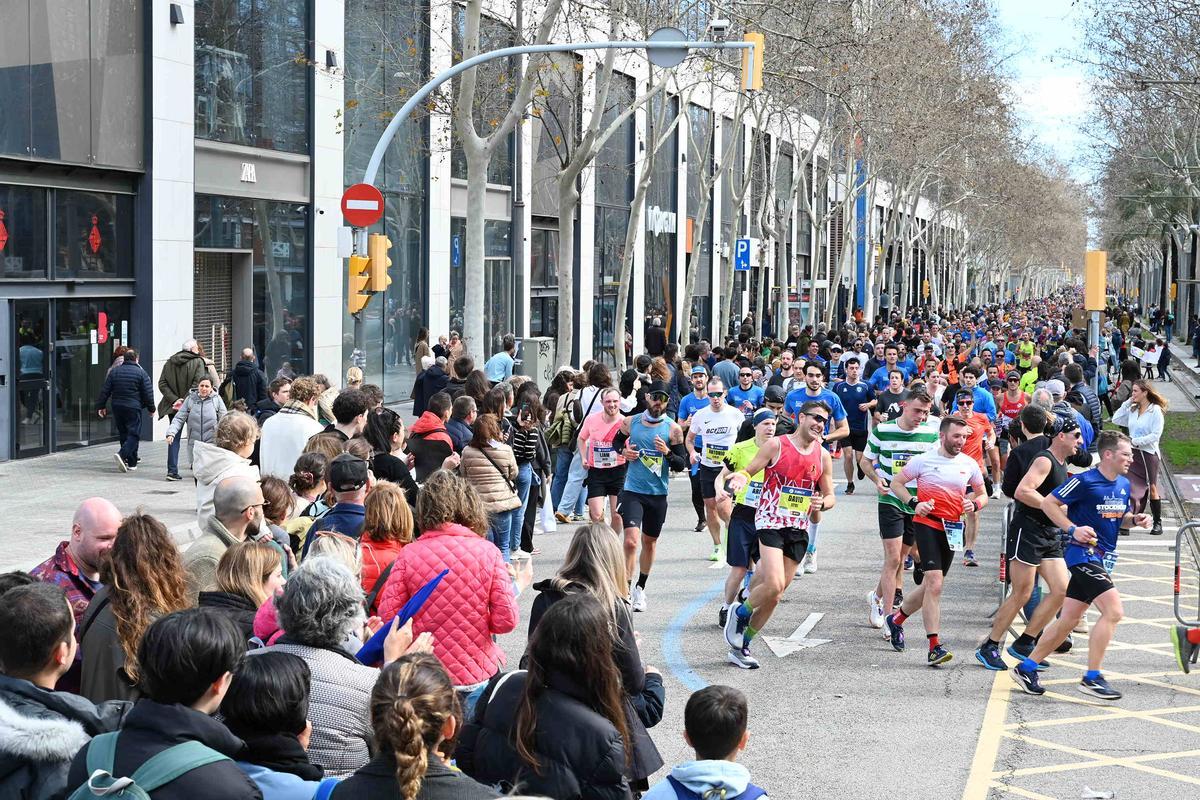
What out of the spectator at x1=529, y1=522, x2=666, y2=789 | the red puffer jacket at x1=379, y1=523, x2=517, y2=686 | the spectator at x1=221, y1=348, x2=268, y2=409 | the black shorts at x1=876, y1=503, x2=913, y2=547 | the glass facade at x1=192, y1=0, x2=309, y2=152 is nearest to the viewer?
the spectator at x1=529, y1=522, x2=666, y2=789

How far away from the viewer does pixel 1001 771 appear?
8.02 metres

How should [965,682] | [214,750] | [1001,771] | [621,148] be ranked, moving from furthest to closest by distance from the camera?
[621,148] → [965,682] → [1001,771] → [214,750]

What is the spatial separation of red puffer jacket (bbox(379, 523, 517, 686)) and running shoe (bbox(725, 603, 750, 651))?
384 cm

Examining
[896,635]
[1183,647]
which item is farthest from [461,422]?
[1183,647]

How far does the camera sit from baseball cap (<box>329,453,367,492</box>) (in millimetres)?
7883

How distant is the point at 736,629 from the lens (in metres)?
10.3

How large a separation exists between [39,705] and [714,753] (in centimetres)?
203

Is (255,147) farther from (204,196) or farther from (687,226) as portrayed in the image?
(687,226)

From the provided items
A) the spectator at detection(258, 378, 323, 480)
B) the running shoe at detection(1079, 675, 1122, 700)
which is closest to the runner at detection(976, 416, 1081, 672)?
the running shoe at detection(1079, 675, 1122, 700)

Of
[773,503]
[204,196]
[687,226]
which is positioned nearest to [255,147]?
[204,196]

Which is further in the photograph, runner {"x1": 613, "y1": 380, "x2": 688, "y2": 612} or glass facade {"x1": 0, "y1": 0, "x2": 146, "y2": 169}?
glass facade {"x1": 0, "y1": 0, "x2": 146, "y2": 169}

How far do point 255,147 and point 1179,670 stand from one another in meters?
18.5

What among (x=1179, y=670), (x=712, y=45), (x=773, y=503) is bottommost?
(x=1179, y=670)

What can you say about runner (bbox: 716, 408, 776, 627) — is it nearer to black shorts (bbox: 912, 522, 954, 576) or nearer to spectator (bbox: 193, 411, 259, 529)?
black shorts (bbox: 912, 522, 954, 576)
